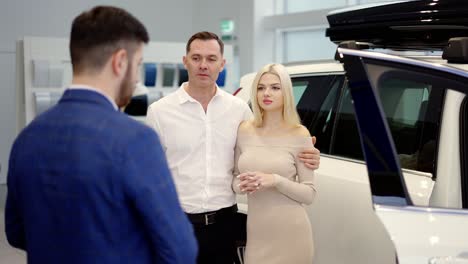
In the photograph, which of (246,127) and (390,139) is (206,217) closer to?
(246,127)

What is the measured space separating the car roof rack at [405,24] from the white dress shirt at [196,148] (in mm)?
643

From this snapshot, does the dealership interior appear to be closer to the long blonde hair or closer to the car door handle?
the long blonde hair

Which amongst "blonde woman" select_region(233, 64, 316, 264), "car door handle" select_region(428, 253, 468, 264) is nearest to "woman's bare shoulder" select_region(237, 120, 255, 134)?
"blonde woman" select_region(233, 64, 316, 264)

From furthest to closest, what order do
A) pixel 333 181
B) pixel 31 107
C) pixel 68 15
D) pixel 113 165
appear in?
1. pixel 68 15
2. pixel 31 107
3. pixel 333 181
4. pixel 113 165

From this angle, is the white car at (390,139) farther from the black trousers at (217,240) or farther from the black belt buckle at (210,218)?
the black belt buckle at (210,218)

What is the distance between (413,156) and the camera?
269 cm

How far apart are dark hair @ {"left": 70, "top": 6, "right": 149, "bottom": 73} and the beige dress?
1266 mm

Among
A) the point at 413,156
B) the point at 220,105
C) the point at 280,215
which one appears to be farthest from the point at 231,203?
the point at 413,156

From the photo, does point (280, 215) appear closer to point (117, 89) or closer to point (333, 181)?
point (333, 181)

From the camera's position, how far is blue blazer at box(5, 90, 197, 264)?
154cm

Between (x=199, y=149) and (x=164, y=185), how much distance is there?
1172mm

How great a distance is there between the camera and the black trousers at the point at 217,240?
2.76 metres

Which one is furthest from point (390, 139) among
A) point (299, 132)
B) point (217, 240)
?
point (217, 240)

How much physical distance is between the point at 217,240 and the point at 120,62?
1358 mm
